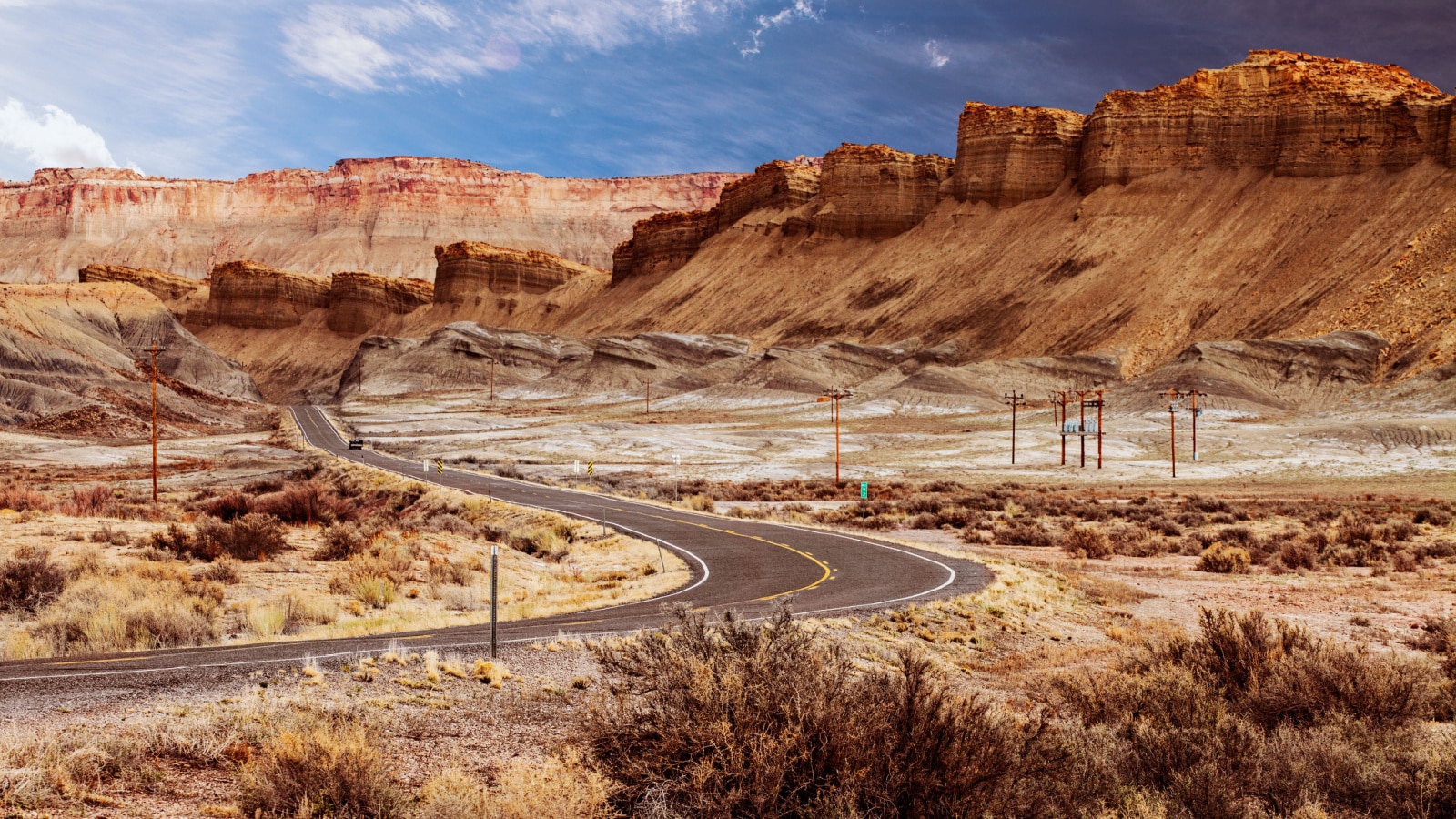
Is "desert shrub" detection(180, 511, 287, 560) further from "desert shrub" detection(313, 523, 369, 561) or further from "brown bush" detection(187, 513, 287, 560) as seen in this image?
"desert shrub" detection(313, 523, 369, 561)

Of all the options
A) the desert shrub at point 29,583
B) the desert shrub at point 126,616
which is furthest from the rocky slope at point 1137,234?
the desert shrub at point 29,583

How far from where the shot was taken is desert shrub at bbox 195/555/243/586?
17.1 meters

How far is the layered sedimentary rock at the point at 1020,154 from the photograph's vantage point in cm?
12594

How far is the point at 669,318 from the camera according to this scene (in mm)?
141750

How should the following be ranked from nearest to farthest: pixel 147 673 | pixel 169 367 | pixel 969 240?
pixel 147 673 → pixel 969 240 → pixel 169 367

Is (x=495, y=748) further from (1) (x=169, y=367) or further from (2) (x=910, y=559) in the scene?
(1) (x=169, y=367)

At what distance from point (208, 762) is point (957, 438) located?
71.1 meters

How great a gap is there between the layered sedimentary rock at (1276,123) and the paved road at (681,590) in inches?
3806

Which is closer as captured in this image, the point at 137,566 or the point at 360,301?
the point at 137,566

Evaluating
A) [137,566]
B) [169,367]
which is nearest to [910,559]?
[137,566]

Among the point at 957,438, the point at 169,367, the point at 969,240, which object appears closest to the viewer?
the point at 957,438

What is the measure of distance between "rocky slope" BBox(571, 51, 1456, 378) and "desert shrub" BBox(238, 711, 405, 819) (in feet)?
298

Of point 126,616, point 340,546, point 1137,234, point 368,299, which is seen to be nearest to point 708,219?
point 368,299

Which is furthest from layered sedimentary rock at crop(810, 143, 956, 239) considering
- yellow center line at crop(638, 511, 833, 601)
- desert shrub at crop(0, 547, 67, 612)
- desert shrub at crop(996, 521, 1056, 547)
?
desert shrub at crop(0, 547, 67, 612)
